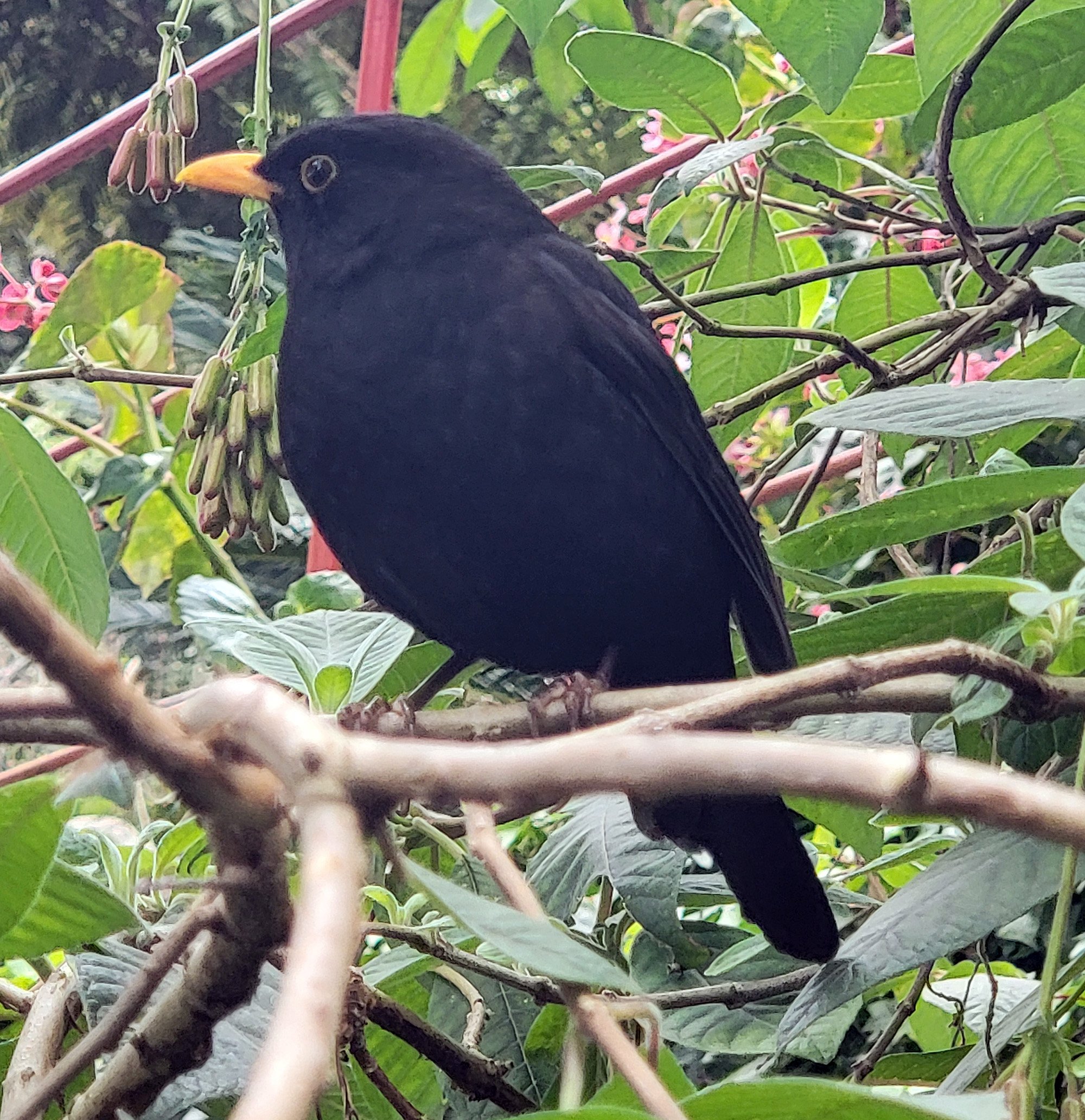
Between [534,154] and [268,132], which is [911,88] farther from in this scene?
[534,154]

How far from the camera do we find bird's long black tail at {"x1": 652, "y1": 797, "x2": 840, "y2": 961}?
1275mm

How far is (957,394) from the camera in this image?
0.91 m

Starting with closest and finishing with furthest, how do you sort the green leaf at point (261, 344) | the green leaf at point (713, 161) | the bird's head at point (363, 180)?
the green leaf at point (713, 161) < the green leaf at point (261, 344) < the bird's head at point (363, 180)

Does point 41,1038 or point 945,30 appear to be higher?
point 945,30

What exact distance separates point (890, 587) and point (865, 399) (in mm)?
240

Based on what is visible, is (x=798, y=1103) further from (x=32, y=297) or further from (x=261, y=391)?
(x=32, y=297)

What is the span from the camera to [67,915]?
2.75ft

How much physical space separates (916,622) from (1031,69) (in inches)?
23.3

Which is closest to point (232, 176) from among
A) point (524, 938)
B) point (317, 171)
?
point (317, 171)

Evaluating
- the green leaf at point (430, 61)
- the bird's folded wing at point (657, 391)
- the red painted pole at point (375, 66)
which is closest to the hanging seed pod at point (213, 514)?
the red painted pole at point (375, 66)

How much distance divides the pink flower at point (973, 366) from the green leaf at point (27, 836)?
4.22 feet

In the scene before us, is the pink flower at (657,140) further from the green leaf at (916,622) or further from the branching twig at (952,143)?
the green leaf at (916,622)

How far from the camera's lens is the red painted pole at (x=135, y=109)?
65.0 inches

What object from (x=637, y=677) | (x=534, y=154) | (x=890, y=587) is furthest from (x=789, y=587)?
(x=534, y=154)
